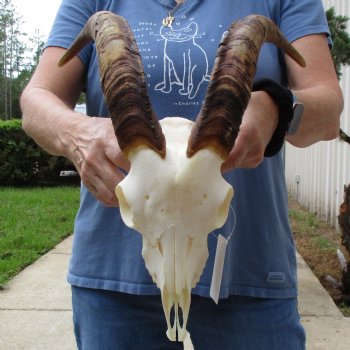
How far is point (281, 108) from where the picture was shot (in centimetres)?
170

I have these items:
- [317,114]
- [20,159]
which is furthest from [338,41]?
[20,159]

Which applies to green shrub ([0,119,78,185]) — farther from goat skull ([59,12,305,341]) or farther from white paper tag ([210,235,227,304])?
goat skull ([59,12,305,341])

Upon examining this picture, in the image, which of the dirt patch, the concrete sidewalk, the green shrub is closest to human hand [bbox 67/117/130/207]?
the concrete sidewalk

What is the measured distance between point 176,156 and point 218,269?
0.58 metres

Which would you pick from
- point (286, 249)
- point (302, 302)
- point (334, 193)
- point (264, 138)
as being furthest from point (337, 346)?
point (334, 193)

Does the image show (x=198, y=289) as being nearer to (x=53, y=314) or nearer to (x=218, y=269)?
(x=218, y=269)

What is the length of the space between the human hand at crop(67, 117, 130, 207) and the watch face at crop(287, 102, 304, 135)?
21.7 inches

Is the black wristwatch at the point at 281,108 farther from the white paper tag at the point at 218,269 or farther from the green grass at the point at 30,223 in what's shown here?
the green grass at the point at 30,223

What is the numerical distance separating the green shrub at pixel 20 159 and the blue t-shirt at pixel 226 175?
12.7 meters

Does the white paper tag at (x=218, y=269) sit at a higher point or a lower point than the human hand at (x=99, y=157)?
lower

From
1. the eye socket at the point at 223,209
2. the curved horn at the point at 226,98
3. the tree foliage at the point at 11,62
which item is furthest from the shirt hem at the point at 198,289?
the tree foliage at the point at 11,62

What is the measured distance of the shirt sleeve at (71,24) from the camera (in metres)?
2.19

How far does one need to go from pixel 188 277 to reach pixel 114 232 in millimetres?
747

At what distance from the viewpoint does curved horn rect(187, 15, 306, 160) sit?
1334mm
